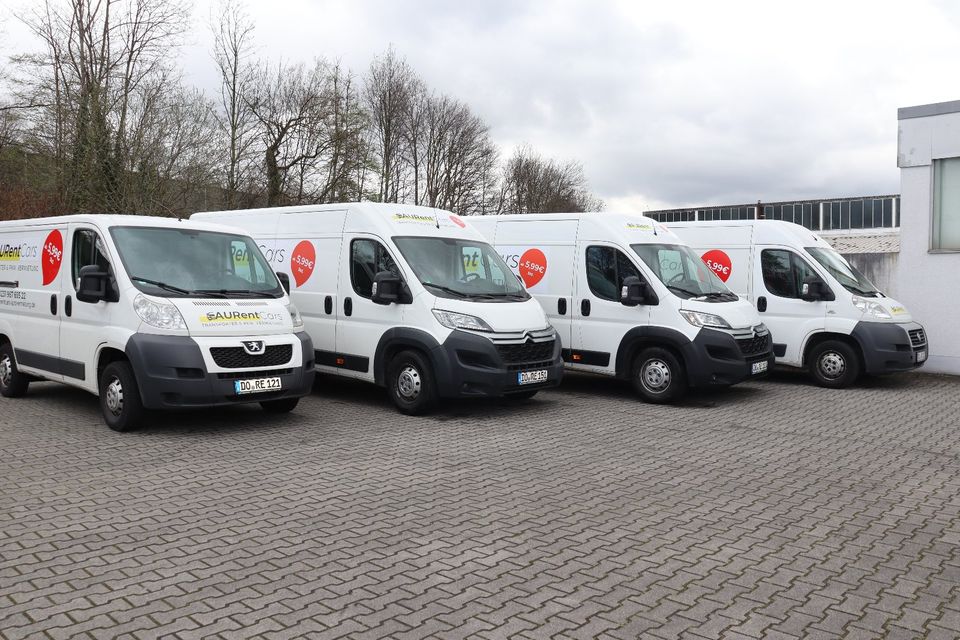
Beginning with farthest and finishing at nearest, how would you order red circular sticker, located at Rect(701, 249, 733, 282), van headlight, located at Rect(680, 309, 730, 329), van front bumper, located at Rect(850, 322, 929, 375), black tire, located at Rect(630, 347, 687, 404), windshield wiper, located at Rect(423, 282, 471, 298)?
red circular sticker, located at Rect(701, 249, 733, 282) → van front bumper, located at Rect(850, 322, 929, 375) → black tire, located at Rect(630, 347, 687, 404) → van headlight, located at Rect(680, 309, 730, 329) → windshield wiper, located at Rect(423, 282, 471, 298)

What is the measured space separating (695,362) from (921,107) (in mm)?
8238

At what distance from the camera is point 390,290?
9578 millimetres

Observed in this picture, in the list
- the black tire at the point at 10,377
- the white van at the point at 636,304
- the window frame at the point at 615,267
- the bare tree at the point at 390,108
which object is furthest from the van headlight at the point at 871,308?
the bare tree at the point at 390,108

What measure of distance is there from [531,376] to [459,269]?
162 centimetres

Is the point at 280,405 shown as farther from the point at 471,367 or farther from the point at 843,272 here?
the point at 843,272

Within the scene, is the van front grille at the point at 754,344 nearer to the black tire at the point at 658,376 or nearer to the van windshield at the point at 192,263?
the black tire at the point at 658,376

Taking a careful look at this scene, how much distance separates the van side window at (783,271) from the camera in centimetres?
1261

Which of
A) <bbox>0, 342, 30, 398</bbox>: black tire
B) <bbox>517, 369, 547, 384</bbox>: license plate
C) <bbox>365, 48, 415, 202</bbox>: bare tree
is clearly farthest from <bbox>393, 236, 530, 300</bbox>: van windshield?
<bbox>365, 48, 415, 202</bbox>: bare tree

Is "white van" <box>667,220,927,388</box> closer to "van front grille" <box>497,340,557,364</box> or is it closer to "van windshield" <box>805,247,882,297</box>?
"van windshield" <box>805,247,882,297</box>

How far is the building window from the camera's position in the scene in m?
14.7

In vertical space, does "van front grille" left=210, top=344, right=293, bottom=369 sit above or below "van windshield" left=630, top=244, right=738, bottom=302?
below

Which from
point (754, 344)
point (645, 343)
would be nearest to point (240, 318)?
point (645, 343)

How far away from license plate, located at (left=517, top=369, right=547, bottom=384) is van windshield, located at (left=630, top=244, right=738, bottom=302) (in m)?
2.27

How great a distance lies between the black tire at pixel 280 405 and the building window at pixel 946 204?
11.8m
